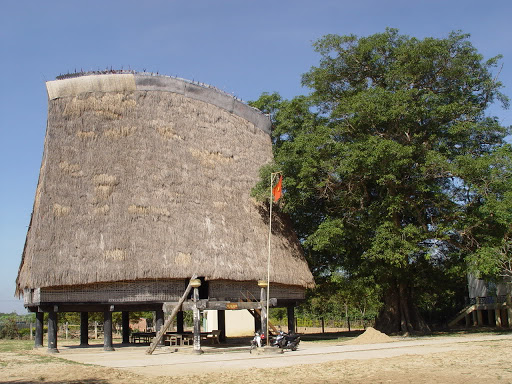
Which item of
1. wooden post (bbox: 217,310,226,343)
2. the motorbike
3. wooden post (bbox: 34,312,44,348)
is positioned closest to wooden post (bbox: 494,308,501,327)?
wooden post (bbox: 217,310,226,343)

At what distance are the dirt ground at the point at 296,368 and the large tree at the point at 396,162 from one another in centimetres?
774

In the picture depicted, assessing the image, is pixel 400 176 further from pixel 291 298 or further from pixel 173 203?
pixel 173 203

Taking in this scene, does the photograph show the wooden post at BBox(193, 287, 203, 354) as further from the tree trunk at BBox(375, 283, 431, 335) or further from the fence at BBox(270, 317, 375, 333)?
the fence at BBox(270, 317, 375, 333)

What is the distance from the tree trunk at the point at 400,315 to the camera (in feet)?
89.9

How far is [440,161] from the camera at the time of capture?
23.9 m

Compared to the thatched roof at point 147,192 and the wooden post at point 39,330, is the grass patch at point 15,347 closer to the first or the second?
the wooden post at point 39,330

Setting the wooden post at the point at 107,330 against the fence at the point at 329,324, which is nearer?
the wooden post at the point at 107,330

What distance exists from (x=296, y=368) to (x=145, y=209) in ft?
34.8

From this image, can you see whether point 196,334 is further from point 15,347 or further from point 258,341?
point 15,347

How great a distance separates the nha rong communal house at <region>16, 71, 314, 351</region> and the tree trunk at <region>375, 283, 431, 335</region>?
5285 mm

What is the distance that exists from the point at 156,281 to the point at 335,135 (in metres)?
11.9

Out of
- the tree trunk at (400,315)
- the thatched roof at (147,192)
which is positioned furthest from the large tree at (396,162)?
the thatched roof at (147,192)

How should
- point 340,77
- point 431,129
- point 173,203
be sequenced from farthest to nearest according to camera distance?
point 340,77 < point 431,129 < point 173,203

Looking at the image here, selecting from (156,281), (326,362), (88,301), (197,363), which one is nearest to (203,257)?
(156,281)
